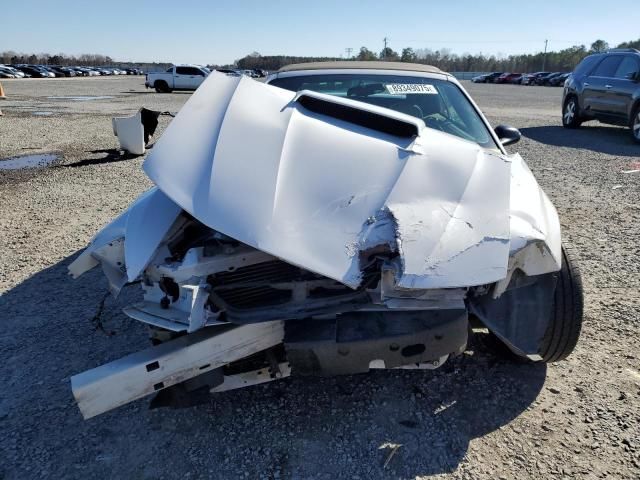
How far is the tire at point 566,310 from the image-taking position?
2.44 meters

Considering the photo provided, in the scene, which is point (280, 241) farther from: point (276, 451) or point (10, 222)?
point (10, 222)

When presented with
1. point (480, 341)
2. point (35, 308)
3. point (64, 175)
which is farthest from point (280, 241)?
point (64, 175)

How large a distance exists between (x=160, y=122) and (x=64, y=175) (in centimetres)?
600

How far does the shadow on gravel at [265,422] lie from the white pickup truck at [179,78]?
2547 centimetres

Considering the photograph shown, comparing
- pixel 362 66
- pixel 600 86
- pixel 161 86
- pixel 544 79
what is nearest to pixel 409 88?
pixel 362 66

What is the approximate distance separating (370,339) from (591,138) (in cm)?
1097

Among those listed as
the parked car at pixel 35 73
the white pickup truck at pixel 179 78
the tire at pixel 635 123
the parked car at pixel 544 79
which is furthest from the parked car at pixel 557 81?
the parked car at pixel 35 73

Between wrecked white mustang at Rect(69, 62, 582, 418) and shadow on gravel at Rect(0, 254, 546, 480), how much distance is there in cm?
27

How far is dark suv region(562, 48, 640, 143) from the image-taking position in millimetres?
9984

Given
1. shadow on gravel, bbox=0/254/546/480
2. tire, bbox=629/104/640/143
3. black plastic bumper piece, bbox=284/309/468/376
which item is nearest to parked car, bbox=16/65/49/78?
tire, bbox=629/104/640/143

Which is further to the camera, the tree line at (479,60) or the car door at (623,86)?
the tree line at (479,60)

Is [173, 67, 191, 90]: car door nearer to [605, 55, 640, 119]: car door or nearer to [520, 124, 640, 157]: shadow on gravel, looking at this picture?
[520, 124, 640, 157]: shadow on gravel

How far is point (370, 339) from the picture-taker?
1993 millimetres

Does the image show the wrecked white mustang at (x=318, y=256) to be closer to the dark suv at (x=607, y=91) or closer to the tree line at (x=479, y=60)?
the dark suv at (x=607, y=91)
